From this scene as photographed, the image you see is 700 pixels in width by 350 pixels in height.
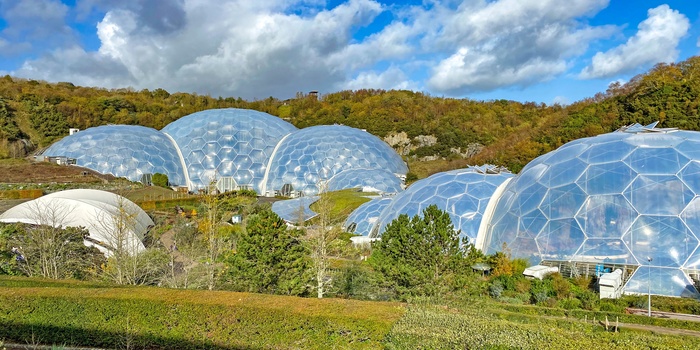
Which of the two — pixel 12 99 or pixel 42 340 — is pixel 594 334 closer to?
pixel 42 340

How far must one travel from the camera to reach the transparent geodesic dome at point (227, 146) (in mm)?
47656

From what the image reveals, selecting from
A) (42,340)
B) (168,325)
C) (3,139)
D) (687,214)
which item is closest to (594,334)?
(168,325)

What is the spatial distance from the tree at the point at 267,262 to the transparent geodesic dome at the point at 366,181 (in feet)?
86.4

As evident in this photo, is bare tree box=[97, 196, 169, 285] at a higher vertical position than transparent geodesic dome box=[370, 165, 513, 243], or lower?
lower

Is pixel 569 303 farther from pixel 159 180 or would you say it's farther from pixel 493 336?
pixel 159 180

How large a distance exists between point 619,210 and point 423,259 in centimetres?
963

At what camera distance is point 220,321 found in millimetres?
9117

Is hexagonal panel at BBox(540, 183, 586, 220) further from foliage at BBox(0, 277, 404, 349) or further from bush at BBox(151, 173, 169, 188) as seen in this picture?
bush at BBox(151, 173, 169, 188)

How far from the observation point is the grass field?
8.41 m

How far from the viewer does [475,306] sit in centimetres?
1083

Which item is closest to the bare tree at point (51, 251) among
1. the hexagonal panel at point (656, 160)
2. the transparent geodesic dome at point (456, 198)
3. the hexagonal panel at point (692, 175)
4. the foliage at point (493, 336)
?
the foliage at point (493, 336)

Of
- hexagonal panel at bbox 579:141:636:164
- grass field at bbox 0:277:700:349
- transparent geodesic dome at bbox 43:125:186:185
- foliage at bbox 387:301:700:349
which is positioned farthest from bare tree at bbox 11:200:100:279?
transparent geodesic dome at bbox 43:125:186:185

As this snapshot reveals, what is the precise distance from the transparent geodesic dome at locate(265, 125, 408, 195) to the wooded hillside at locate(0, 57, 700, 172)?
12480 mm

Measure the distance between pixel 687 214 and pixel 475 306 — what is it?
10467mm
